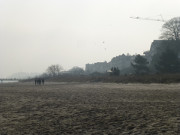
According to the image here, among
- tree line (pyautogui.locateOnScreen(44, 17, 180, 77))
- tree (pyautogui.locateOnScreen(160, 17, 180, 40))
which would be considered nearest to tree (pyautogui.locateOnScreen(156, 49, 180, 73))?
tree line (pyautogui.locateOnScreen(44, 17, 180, 77))

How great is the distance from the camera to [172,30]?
84.4m

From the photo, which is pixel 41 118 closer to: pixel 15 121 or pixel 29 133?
pixel 15 121

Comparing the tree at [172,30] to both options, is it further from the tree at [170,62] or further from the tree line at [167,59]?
the tree at [170,62]

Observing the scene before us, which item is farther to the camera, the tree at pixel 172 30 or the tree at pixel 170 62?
the tree at pixel 172 30

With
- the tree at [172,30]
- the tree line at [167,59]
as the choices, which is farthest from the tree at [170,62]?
the tree at [172,30]

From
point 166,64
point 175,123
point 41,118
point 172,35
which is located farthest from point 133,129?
point 172,35

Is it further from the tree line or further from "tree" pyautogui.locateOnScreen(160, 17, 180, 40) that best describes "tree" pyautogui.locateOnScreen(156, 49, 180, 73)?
"tree" pyautogui.locateOnScreen(160, 17, 180, 40)

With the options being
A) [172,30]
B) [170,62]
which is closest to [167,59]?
[170,62]

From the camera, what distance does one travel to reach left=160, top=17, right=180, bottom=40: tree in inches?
3285

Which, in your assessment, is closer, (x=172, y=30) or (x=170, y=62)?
(x=170, y=62)

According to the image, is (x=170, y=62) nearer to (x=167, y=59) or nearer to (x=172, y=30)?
(x=167, y=59)

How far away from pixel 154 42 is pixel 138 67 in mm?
63898

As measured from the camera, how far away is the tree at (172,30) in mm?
83438

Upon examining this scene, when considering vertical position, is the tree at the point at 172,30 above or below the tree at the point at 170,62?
above
